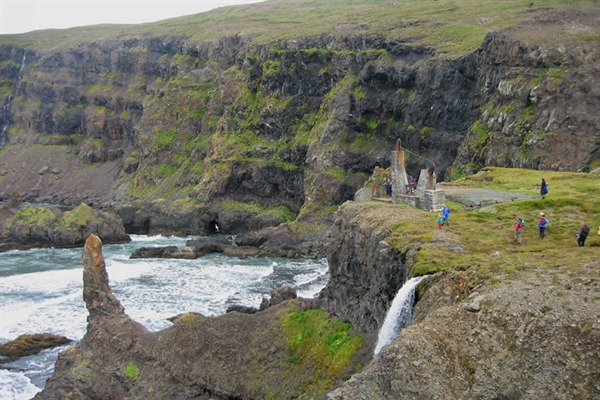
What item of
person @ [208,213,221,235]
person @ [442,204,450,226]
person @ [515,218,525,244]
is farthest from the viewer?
person @ [208,213,221,235]

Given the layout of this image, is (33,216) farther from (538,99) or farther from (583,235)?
(583,235)

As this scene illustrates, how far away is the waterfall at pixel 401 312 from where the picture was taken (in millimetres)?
23811

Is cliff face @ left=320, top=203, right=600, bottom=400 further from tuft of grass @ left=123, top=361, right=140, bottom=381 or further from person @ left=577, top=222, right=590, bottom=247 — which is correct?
tuft of grass @ left=123, top=361, right=140, bottom=381

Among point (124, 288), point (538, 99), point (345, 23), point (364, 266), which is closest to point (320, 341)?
point (364, 266)

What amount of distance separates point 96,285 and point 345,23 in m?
91.5

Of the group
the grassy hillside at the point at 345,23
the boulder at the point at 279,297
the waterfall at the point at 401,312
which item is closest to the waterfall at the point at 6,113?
the grassy hillside at the point at 345,23

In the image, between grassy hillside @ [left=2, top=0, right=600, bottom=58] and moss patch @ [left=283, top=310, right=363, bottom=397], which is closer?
moss patch @ [left=283, top=310, right=363, bottom=397]

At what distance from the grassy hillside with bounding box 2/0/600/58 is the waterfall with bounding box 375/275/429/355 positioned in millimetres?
52380

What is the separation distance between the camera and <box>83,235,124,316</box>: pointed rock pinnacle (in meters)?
36.4

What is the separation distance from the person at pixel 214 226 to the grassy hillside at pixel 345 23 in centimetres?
3488

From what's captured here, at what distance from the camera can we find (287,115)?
95875 millimetres

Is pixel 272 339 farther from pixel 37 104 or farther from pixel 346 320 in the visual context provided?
pixel 37 104

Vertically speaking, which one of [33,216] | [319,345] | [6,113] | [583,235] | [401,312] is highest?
[583,235]

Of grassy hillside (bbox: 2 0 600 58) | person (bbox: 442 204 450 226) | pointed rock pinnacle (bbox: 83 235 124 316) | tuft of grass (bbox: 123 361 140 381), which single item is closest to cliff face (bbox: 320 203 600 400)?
person (bbox: 442 204 450 226)
